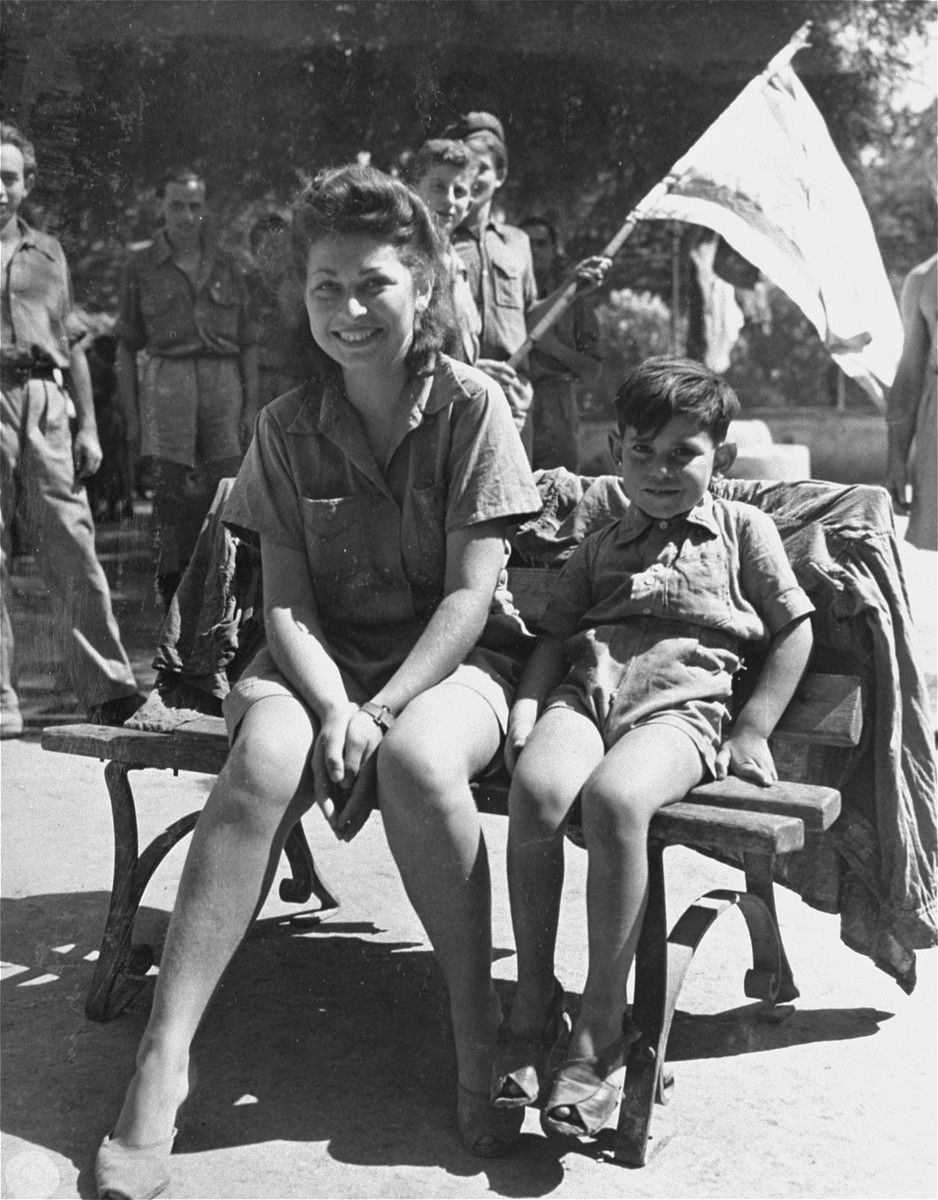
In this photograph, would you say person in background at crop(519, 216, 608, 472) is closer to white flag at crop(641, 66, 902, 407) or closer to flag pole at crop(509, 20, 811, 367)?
flag pole at crop(509, 20, 811, 367)

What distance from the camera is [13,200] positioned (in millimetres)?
5559

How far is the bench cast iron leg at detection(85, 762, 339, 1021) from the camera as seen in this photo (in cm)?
340

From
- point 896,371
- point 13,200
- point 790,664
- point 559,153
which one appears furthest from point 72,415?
point 559,153

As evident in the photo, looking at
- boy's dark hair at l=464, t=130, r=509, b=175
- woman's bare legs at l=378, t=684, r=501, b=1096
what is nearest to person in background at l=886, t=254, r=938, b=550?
boy's dark hair at l=464, t=130, r=509, b=175

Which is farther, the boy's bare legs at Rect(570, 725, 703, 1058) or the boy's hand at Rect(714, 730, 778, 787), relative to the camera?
the boy's hand at Rect(714, 730, 778, 787)

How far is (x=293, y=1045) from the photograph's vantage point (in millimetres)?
3236

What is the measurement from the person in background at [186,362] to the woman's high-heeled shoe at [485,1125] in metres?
4.26

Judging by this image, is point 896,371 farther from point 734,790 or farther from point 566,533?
point 734,790

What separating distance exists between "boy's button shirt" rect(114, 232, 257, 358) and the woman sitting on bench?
3.68m

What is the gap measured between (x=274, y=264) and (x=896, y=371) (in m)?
3.14

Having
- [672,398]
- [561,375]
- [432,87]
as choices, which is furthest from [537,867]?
[432,87]

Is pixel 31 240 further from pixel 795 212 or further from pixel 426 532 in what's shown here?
pixel 426 532

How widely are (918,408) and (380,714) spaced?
345cm

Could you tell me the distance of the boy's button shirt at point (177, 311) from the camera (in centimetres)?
680
